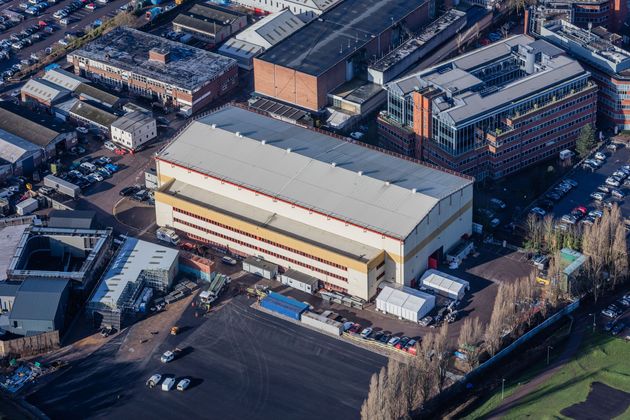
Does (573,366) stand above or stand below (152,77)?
below

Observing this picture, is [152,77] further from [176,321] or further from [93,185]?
[176,321]

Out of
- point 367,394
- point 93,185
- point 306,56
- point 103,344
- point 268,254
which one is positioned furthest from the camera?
point 306,56

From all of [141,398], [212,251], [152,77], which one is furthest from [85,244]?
[152,77]

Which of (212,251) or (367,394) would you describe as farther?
(212,251)

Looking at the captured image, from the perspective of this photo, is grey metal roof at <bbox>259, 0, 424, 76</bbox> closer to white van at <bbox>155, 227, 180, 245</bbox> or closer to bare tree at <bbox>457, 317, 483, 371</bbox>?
white van at <bbox>155, 227, 180, 245</bbox>

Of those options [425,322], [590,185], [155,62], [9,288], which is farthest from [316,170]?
[155,62]
